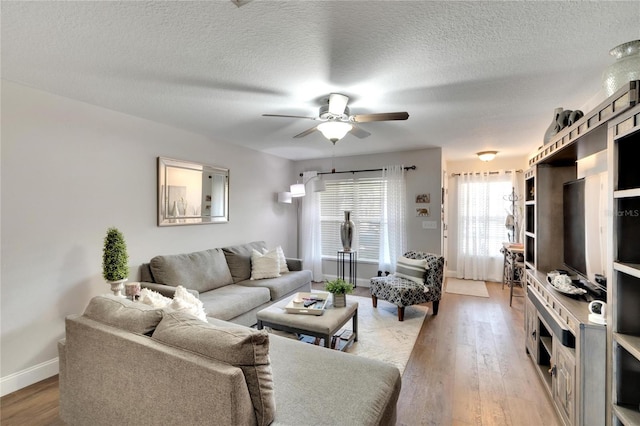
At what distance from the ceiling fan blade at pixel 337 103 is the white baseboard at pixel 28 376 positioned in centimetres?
326

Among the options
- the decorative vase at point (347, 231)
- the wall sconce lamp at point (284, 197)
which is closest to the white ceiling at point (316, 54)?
the decorative vase at point (347, 231)

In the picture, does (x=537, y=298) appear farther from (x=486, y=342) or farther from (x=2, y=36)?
(x=2, y=36)

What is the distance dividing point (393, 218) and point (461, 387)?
2969 mm

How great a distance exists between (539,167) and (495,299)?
2.67 metres

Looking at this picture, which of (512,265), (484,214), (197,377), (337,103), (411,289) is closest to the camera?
(197,377)

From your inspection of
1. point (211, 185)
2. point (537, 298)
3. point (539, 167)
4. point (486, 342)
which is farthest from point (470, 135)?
point (211, 185)

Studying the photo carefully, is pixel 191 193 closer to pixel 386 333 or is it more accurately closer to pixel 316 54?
pixel 316 54

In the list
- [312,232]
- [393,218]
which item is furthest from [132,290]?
[393,218]

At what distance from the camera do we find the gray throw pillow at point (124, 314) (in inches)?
58.1

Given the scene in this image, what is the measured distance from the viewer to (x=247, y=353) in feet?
3.84

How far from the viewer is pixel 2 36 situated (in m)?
1.63

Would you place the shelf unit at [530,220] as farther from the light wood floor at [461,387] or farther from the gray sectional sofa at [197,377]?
the gray sectional sofa at [197,377]

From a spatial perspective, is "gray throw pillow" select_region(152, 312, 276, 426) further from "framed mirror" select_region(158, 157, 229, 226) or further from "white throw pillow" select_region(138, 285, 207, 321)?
"framed mirror" select_region(158, 157, 229, 226)

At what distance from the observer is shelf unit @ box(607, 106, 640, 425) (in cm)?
136
